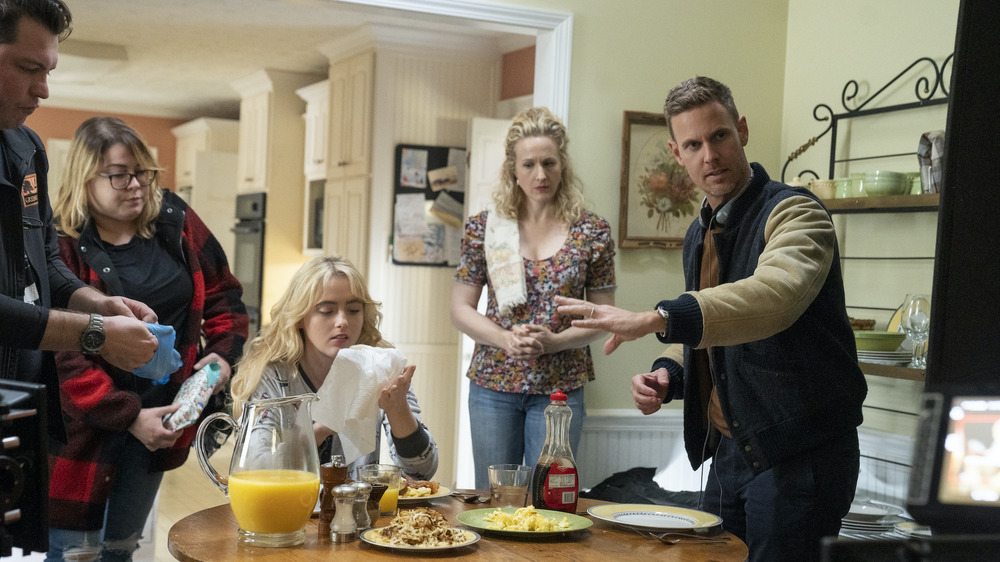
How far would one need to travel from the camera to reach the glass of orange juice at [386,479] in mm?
1651

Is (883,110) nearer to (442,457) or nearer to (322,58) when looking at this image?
(442,457)

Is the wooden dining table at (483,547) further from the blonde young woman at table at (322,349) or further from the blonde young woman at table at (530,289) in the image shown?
the blonde young woman at table at (530,289)

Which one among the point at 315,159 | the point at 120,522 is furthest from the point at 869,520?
the point at 315,159

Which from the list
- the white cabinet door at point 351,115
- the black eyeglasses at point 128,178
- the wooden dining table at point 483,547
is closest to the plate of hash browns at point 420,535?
the wooden dining table at point 483,547

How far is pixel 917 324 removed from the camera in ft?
9.19

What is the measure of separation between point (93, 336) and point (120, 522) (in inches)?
35.6

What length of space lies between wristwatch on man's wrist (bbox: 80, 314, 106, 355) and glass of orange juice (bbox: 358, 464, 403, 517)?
513 millimetres

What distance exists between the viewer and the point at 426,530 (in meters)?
1.47

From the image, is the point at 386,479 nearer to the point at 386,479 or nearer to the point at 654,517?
the point at 386,479

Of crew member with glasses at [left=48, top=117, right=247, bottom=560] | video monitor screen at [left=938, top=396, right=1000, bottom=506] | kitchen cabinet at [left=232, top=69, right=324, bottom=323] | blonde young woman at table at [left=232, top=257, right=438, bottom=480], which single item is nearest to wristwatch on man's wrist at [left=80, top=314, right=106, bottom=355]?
blonde young woman at table at [left=232, top=257, right=438, bottom=480]

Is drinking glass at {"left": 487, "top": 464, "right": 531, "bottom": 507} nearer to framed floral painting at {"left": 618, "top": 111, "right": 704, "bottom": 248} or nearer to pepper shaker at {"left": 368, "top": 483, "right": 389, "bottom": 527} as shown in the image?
pepper shaker at {"left": 368, "top": 483, "right": 389, "bottom": 527}

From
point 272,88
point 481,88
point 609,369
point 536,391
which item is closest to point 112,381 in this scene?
point 536,391

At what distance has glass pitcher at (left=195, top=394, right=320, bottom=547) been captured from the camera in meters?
1.43

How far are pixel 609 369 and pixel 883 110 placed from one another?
131cm
